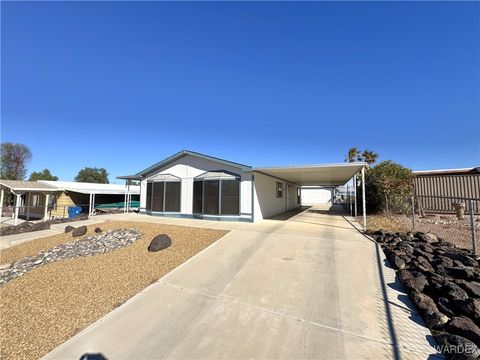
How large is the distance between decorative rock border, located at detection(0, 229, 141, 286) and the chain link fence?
35.2ft

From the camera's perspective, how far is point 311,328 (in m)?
3.35

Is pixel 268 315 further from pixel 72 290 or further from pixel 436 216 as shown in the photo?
pixel 436 216

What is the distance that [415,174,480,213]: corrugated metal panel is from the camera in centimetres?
1212

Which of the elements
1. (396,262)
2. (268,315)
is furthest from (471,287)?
(268,315)

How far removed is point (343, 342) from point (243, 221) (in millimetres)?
8572

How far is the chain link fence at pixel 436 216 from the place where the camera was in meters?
8.12

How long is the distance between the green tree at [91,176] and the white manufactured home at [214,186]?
45997 mm

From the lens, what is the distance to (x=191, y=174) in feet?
43.8

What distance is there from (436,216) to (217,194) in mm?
A: 11122

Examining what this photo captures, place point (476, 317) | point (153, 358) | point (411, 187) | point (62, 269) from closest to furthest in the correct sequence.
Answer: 1. point (153, 358)
2. point (476, 317)
3. point (62, 269)
4. point (411, 187)

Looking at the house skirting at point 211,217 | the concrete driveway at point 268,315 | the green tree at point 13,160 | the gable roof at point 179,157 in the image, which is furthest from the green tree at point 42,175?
the concrete driveway at point 268,315

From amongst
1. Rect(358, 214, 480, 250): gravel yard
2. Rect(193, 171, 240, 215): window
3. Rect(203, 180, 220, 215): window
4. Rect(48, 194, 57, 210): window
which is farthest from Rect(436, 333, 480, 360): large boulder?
Rect(48, 194, 57, 210): window

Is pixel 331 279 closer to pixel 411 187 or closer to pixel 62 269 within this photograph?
pixel 62 269

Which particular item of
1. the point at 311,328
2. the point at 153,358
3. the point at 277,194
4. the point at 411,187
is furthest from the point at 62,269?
the point at 411,187
